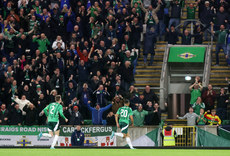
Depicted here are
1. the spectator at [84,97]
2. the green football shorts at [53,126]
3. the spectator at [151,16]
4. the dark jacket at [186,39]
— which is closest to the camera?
the green football shorts at [53,126]

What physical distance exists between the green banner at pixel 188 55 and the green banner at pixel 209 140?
22.4 ft

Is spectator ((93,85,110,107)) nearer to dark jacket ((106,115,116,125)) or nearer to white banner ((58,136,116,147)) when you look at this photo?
dark jacket ((106,115,116,125))

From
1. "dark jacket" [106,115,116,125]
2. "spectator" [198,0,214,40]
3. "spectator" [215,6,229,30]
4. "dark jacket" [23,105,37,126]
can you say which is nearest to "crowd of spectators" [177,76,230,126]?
"dark jacket" [106,115,116,125]

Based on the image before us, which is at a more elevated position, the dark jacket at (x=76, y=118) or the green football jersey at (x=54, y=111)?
the green football jersey at (x=54, y=111)

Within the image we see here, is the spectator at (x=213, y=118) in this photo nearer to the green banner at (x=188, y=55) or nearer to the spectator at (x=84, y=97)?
the spectator at (x=84, y=97)

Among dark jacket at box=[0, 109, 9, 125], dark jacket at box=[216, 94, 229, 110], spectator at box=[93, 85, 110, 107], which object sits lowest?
dark jacket at box=[0, 109, 9, 125]

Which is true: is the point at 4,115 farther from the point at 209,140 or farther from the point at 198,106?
the point at 209,140

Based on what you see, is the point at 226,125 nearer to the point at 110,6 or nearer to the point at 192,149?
the point at 192,149

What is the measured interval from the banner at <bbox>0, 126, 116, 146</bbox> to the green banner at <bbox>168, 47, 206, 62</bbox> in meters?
6.84

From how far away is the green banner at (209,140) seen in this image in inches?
1100

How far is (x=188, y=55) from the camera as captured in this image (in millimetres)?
A: 34969

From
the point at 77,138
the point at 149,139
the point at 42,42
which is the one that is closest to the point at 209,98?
the point at 149,139

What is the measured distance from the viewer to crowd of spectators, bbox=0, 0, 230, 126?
100 feet

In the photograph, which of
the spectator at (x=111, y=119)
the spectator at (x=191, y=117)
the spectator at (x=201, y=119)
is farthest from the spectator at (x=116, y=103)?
the spectator at (x=201, y=119)
